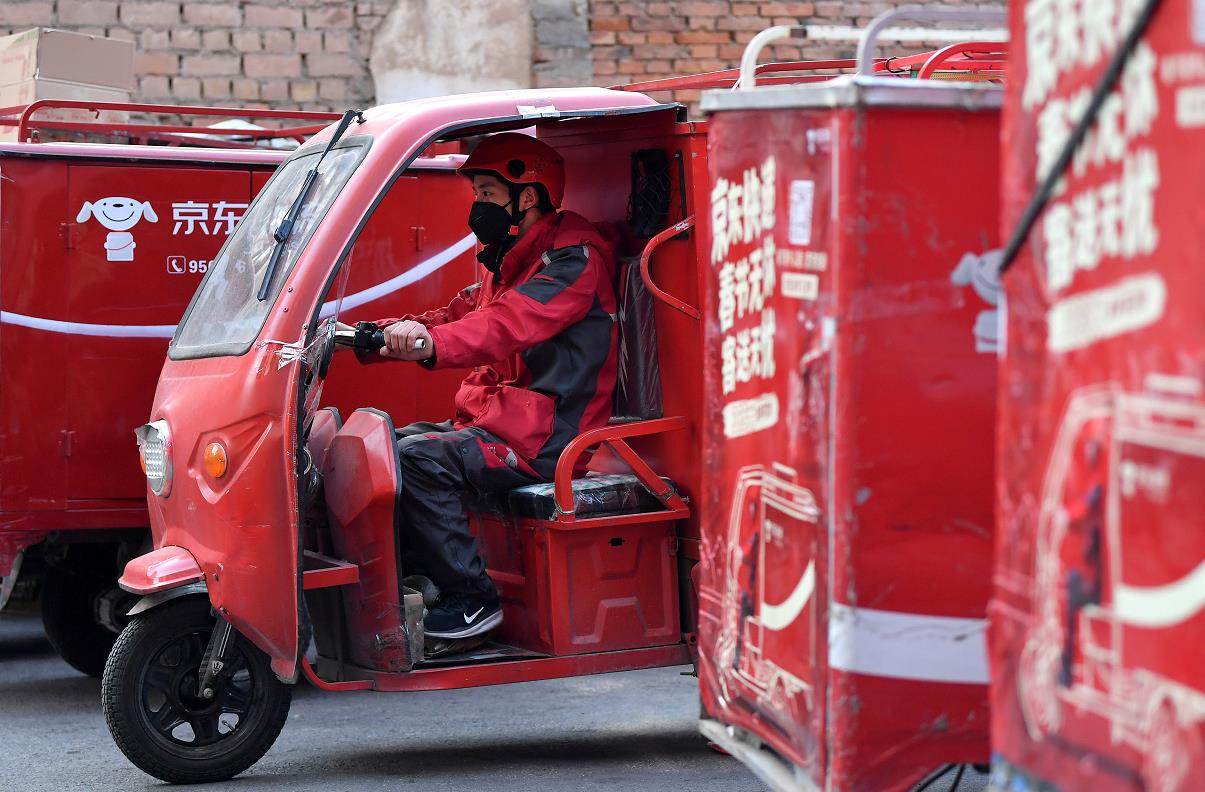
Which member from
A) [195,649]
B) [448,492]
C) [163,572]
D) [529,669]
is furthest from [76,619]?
[529,669]

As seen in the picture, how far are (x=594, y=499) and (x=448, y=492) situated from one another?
18.1 inches

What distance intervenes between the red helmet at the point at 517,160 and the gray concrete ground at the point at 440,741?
6.32 ft

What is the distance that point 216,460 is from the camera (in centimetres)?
496

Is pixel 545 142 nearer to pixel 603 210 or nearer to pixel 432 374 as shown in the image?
pixel 603 210

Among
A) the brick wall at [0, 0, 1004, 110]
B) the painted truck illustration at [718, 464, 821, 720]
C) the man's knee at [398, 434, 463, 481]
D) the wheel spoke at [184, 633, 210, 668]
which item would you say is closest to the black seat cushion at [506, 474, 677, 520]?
the man's knee at [398, 434, 463, 481]

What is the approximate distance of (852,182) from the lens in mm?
3244

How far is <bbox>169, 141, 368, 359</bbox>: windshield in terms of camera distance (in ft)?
16.7

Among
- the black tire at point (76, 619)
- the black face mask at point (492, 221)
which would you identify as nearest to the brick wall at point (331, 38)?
the black tire at point (76, 619)

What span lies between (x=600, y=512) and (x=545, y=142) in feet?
4.95

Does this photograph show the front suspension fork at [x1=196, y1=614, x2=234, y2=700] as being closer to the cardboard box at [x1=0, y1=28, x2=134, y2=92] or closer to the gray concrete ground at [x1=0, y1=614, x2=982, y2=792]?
the gray concrete ground at [x1=0, y1=614, x2=982, y2=792]

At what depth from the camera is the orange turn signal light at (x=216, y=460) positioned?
4938mm

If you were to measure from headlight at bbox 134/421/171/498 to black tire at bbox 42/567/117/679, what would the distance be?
1898 millimetres

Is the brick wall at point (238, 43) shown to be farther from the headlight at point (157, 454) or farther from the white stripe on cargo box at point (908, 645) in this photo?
the white stripe on cargo box at point (908, 645)

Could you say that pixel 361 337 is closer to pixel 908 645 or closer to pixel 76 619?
pixel 908 645
